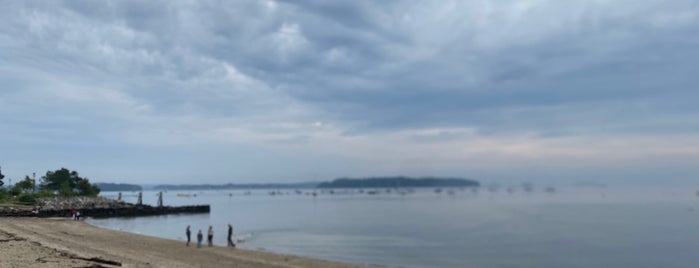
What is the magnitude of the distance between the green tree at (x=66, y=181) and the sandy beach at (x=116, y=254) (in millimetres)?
66160

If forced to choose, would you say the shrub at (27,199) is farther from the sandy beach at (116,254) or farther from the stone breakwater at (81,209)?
the sandy beach at (116,254)

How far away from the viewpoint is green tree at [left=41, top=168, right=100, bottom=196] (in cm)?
9150

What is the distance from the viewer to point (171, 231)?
52156mm

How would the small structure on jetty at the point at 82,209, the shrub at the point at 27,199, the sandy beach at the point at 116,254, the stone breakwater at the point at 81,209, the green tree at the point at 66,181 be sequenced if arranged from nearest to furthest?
the sandy beach at the point at 116,254
the stone breakwater at the point at 81,209
the small structure on jetty at the point at 82,209
the shrub at the point at 27,199
the green tree at the point at 66,181

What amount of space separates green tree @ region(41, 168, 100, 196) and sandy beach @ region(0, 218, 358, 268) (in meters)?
66.2

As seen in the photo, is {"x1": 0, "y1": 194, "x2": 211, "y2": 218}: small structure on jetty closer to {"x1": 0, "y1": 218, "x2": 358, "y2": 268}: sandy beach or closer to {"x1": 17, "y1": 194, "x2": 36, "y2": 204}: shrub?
{"x1": 17, "y1": 194, "x2": 36, "y2": 204}: shrub

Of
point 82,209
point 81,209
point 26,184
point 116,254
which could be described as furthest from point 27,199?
point 116,254

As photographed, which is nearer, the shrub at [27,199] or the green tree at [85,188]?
the shrub at [27,199]

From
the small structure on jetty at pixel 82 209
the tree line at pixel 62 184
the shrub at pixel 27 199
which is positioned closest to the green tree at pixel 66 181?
the tree line at pixel 62 184

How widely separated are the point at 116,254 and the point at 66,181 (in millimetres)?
77426

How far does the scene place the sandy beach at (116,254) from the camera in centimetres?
1712

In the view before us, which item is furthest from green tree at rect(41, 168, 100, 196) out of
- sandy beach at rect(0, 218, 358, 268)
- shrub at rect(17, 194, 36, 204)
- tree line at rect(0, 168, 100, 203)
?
sandy beach at rect(0, 218, 358, 268)

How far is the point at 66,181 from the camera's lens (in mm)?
89500

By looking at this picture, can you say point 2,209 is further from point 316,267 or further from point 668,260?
point 668,260
